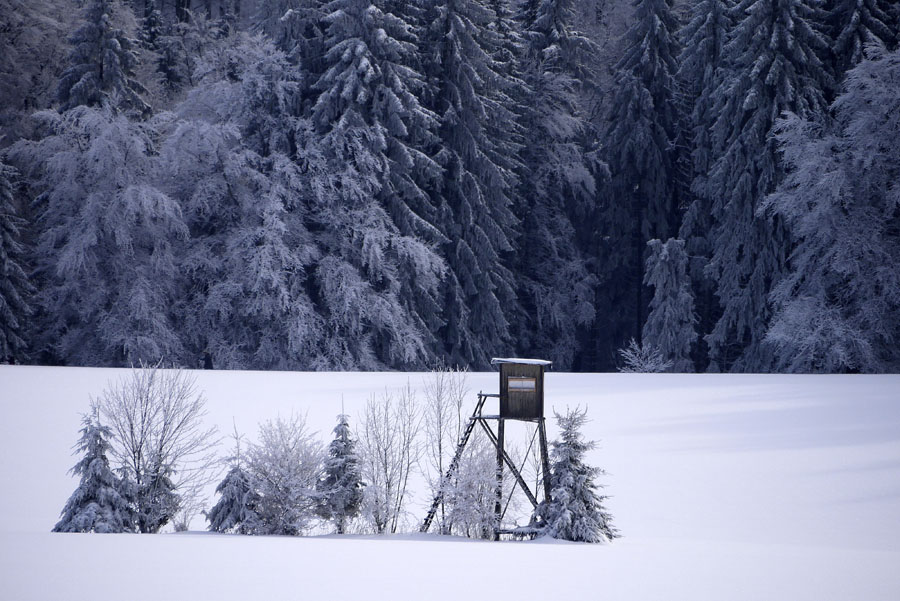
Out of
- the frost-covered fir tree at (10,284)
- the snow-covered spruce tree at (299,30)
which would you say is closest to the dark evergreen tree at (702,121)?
the snow-covered spruce tree at (299,30)

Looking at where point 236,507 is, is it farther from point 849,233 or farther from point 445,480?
point 849,233

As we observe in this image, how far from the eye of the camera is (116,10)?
3231cm

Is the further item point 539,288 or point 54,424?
point 539,288

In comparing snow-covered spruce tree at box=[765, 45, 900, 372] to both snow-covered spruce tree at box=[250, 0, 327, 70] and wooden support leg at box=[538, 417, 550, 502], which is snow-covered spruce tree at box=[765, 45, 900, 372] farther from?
wooden support leg at box=[538, 417, 550, 502]

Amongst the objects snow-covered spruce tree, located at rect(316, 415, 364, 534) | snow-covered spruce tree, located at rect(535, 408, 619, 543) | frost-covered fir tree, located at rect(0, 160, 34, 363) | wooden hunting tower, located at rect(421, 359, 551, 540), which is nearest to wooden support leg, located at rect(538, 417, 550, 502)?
wooden hunting tower, located at rect(421, 359, 551, 540)

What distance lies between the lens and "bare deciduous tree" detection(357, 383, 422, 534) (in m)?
15.1

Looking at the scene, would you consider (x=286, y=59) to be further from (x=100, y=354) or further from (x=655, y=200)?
(x=655, y=200)

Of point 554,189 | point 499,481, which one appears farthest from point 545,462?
point 554,189

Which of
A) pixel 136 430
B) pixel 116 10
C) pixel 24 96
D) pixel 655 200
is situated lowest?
pixel 136 430

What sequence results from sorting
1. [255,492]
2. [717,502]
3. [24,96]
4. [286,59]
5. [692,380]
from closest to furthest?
[255,492] < [717,502] < [692,380] < [286,59] < [24,96]

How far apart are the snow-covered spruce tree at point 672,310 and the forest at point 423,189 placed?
78 millimetres

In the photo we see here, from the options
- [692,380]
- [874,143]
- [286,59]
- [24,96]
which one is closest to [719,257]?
[874,143]

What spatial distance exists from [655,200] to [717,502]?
22.6m

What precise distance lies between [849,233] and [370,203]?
13.6 meters
